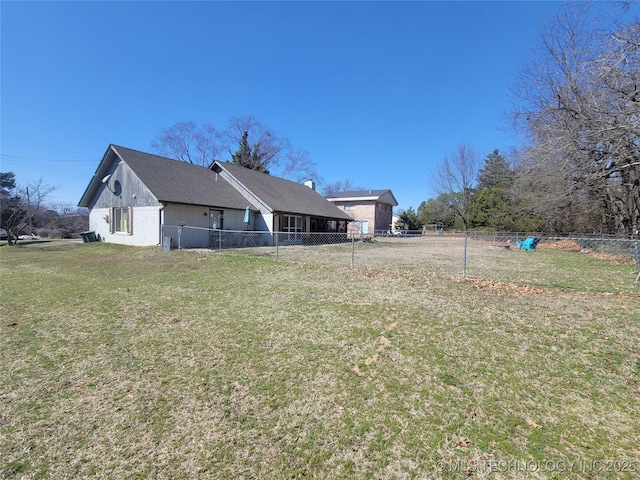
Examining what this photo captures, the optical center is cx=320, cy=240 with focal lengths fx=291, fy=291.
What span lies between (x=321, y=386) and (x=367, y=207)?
1509 inches

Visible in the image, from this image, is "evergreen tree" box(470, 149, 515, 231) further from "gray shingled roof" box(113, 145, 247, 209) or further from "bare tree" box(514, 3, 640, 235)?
"gray shingled roof" box(113, 145, 247, 209)

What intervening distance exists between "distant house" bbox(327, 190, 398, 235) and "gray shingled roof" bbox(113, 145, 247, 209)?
22.3m

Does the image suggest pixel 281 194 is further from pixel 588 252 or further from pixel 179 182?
pixel 588 252

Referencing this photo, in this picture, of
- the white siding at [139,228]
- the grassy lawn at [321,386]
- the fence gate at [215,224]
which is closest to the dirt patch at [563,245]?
the grassy lawn at [321,386]

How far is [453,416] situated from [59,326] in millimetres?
5798

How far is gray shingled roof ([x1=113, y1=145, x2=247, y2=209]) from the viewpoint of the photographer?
52.0 feet

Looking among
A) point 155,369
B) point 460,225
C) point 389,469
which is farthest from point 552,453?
point 460,225

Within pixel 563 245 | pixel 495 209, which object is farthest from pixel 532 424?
pixel 495 209

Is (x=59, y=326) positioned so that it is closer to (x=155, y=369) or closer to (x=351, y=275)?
(x=155, y=369)

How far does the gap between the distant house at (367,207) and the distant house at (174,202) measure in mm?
18018

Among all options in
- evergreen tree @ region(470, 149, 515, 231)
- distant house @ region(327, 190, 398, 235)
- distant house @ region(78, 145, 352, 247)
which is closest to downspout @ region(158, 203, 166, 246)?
distant house @ region(78, 145, 352, 247)

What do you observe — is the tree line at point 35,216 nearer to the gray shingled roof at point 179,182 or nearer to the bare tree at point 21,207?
the bare tree at point 21,207

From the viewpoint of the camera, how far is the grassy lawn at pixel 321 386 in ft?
7.06

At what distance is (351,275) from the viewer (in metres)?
8.41
